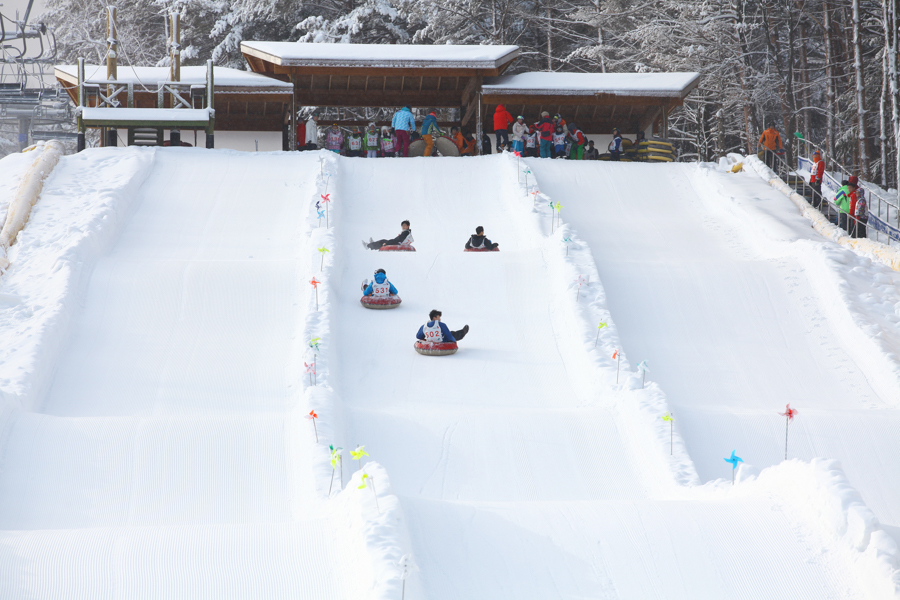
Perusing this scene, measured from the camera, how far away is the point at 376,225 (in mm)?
16516

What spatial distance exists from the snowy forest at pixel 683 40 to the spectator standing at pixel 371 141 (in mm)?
9820

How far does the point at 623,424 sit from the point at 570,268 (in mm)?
3998

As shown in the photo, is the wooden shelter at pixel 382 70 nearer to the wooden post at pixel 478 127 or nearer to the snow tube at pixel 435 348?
the wooden post at pixel 478 127

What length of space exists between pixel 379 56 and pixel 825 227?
10.9 meters

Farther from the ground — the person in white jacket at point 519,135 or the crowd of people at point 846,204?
the person in white jacket at point 519,135

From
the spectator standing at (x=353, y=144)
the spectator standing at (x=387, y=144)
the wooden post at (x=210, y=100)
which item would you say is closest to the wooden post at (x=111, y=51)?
the wooden post at (x=210, y=100)

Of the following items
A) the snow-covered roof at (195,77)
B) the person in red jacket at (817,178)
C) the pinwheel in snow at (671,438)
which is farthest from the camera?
the snow-covered roof at (195,77)

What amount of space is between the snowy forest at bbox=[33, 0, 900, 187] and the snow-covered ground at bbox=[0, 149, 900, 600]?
12000 millimetres

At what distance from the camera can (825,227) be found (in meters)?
16.3

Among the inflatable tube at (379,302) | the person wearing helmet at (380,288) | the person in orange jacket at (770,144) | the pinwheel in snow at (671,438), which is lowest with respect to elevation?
the pinwheel in snow at (671,438)

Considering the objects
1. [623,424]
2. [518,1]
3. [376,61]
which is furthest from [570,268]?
[518,1]

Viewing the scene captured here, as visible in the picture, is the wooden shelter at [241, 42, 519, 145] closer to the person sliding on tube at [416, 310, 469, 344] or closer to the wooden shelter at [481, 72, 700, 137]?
the wooden shelter at [481, 72, 700, 137]

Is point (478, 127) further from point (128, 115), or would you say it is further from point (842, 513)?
point (842, 513)

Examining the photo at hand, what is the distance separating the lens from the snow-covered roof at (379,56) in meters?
21.2
